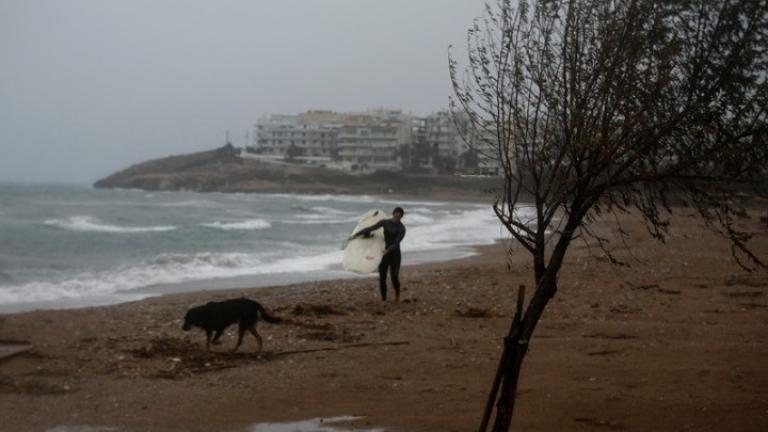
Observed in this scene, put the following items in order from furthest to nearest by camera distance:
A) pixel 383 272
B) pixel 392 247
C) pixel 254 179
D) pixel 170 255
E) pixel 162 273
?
pixel 254 179 < pixel 170 255 < pixel 162 273 < pixel 383 272 < pixel 392 247

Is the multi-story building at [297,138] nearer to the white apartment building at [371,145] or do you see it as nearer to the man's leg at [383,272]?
the white apartment building at [371,145]

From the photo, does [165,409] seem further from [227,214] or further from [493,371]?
[227,214]

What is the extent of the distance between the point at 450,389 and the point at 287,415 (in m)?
1.68

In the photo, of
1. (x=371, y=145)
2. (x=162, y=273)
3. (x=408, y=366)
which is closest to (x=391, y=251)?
(x=408, y=366)

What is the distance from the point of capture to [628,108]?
19.0 ft

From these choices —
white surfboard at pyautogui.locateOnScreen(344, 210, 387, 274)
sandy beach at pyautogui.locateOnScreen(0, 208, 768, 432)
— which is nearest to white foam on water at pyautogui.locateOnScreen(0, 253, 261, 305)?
sandy beach at pyautogui.locateOnScreen(0, 208, 768, 432)

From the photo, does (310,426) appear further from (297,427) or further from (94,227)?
(94,227)

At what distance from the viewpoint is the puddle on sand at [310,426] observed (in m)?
7.22

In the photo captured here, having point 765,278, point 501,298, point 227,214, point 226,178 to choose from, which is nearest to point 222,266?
point 501,298

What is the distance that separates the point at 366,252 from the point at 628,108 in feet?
29.7

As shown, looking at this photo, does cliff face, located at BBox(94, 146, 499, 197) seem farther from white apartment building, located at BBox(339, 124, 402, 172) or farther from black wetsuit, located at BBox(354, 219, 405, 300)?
black wetsuit, located at BBox(354, 219, 405, 300)

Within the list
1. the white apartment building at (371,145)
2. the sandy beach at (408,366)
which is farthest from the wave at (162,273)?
the white apartment building at (371,145)

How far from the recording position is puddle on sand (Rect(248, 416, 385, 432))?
722cm

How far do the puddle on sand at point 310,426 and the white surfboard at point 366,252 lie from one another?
683 centimetres
